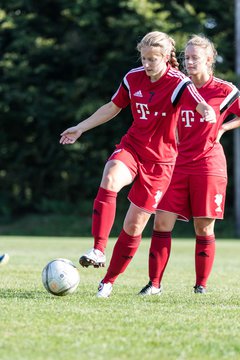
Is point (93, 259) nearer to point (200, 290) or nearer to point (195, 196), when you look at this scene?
point (195, 196)

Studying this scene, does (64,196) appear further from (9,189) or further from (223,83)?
(223,83)

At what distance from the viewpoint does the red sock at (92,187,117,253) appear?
18.4 feet

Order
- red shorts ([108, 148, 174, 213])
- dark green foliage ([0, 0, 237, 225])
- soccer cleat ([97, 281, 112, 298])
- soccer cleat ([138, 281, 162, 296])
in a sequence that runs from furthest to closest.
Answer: dark green foliage ([0, 0, 237, 225]) < soccer cleat ([138, 281, 162, 296]) < soccer cleat ([97, 281, 112, 298]) < red shorts ([108, 148, 174, 213])

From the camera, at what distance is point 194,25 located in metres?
24.1

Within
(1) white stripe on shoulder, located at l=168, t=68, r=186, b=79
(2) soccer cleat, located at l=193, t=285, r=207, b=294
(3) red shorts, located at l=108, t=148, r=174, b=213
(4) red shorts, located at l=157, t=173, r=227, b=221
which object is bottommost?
(2) soccer cleat, located at l=193, t=285, r=207, b=294

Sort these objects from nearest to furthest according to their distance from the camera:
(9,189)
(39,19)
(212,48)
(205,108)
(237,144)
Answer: (205,108) → (212,48) → (237,144) → (39,19) → (9,189)

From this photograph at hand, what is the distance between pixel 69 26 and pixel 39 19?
1.13m

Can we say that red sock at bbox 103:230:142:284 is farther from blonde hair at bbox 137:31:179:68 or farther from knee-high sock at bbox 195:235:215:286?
blonde hair at bbox 137:31:179:68

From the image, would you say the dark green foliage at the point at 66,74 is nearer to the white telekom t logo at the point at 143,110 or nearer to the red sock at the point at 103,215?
the white telekom t logo at the point at 143,110

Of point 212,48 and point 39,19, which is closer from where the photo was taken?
point 212,48

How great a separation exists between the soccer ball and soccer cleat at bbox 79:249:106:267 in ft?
1.56

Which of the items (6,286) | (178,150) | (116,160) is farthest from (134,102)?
(6,286)

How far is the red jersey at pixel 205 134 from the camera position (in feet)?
21.6

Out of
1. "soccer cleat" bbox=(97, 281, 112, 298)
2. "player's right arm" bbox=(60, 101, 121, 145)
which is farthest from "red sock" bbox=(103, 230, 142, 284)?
"player's right arm" bbox=(60, 101, 121, 145)
